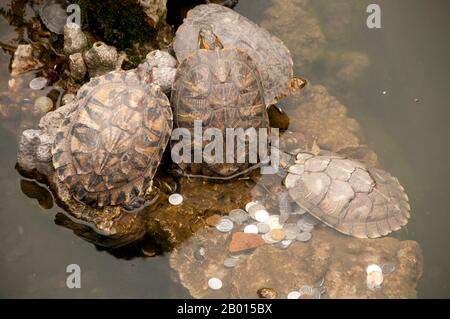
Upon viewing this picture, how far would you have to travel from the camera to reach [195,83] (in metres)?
4.93

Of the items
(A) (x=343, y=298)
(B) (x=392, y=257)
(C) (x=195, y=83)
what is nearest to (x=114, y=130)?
(C) (x=195, y=83)

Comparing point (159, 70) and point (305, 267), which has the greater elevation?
point (159, 70)

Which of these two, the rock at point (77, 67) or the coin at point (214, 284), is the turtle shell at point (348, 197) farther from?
the rock at point (77, 67)

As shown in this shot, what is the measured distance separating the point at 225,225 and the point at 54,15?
3.46 m

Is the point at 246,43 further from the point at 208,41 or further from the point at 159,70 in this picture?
the point at 159,70

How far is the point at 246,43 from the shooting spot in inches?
222

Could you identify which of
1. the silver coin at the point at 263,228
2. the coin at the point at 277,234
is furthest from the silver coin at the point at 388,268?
the silver coin at the point at 263,228

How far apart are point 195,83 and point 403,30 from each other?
151 inches

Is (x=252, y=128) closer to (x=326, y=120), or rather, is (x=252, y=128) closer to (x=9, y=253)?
(x=326, y=120)

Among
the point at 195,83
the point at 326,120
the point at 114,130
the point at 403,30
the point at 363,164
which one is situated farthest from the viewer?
the point at 403,30

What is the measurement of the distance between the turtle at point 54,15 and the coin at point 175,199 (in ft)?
8.64

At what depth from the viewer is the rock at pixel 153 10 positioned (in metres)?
5.55

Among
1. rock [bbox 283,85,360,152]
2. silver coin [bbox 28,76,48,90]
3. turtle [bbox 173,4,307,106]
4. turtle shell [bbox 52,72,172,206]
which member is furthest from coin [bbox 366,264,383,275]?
silver coin [bbox 28,76,48,90]

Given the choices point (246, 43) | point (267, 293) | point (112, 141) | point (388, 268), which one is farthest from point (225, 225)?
point (246, 43)
